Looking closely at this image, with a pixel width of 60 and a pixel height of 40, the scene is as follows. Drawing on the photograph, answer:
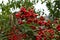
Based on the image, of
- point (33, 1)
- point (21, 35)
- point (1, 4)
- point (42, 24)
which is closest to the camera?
point (21, 35)

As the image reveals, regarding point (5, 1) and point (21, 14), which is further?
point (5, 1)

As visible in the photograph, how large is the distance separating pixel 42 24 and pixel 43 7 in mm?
1257

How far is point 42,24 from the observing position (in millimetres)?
2537

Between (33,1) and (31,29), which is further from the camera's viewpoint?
(33,1)

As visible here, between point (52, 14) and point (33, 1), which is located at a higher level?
point (33, 1)

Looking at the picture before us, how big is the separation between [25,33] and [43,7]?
4.78 ft

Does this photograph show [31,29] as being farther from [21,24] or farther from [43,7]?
[43,7]

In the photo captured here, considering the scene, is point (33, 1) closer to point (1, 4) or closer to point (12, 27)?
point (1, 4)

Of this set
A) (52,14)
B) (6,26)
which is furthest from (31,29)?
(52,14)

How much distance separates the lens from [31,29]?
2373mm

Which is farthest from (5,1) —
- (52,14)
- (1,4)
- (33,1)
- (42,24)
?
(42,24)

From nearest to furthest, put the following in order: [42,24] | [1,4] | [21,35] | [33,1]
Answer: [21,35]
[42,24]
[1,4]
[33,1]

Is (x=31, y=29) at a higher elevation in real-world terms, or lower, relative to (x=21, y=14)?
lower

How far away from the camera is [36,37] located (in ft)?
7.85
